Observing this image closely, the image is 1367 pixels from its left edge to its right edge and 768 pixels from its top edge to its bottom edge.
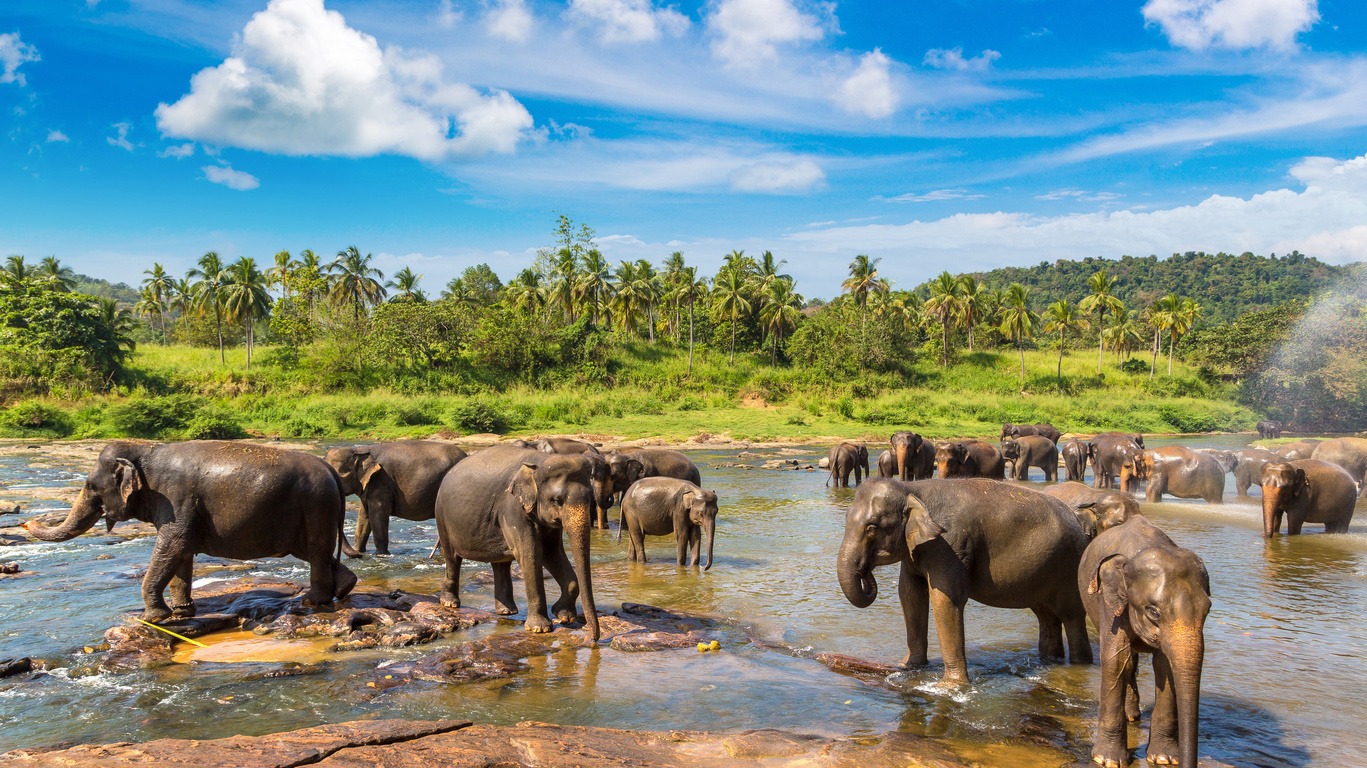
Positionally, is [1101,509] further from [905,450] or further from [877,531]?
[905,450]

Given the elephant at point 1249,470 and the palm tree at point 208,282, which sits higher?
the palm tree at point 208,282

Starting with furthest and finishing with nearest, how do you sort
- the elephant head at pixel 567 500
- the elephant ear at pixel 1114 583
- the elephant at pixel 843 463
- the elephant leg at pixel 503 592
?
the elephant at pixel 843 463 < the elephant leg at pixel 503 592 < the elephant head at pixel 567 500 < the elephant ear at pixel 1114 583

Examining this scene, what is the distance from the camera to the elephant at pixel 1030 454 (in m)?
30.7

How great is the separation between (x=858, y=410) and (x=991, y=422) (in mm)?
8777

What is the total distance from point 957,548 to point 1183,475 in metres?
21.2

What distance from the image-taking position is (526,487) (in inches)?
396

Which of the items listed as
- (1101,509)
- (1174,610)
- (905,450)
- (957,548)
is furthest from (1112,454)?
(1174,610)

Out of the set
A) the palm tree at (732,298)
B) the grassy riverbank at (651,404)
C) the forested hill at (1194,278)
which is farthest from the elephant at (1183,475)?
the forested hill at (1194,278)

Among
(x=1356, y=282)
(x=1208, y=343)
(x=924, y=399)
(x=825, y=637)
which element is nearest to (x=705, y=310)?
Answer: (x=924, y=399)

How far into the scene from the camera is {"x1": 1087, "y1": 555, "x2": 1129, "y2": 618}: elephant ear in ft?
21.1

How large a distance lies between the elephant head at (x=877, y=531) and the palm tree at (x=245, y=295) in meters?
64.7

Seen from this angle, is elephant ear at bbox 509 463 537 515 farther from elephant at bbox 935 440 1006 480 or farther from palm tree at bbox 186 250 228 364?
palm tree at bbox 186 250 228 364

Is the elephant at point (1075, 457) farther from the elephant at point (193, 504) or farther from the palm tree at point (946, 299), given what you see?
the palm tree at point (946, 299)

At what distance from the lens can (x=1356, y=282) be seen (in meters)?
68.4
